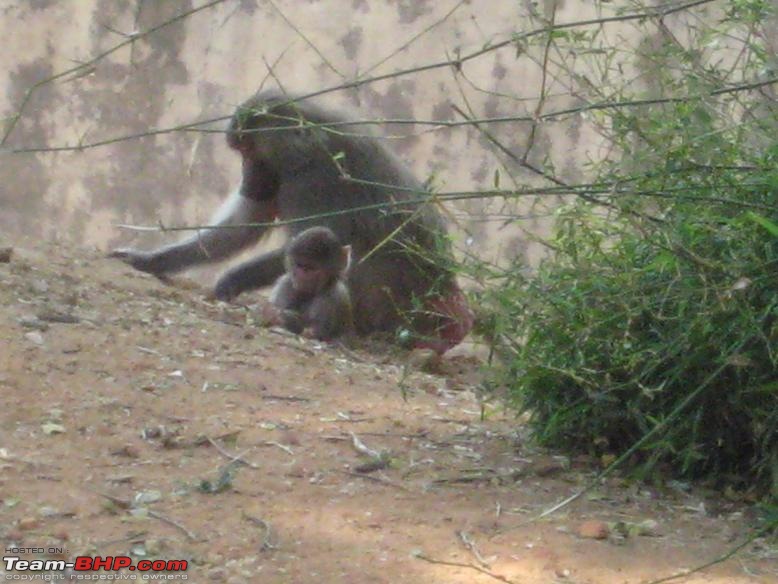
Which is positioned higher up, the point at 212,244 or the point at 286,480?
the point at 212,244

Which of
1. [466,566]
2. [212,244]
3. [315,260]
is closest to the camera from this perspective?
[466,566]

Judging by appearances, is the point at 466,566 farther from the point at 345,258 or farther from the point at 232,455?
the point at 345,258

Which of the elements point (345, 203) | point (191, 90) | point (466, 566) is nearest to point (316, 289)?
point (345, 203)

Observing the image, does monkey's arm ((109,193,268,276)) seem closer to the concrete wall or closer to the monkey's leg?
the monkey's leg

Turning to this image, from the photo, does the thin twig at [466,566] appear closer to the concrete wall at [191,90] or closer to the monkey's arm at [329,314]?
the monkey's arm at [329,314]

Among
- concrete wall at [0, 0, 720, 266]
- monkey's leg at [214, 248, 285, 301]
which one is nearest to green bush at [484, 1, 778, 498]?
monkey's leg at [214, 248, 285, 301]

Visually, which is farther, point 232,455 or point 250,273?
point 250,273

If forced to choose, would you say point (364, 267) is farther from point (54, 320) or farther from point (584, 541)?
point (584, 541)

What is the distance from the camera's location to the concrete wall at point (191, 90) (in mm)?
8344

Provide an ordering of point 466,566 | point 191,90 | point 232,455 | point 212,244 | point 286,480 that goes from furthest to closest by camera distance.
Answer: point 191,90
point 212,244
point 232,455
point 286,480
point 466,566

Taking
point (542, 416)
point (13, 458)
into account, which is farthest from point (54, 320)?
point (542, 416)

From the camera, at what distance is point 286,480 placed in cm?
313

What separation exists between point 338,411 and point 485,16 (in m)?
4.94

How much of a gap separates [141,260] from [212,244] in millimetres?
411
